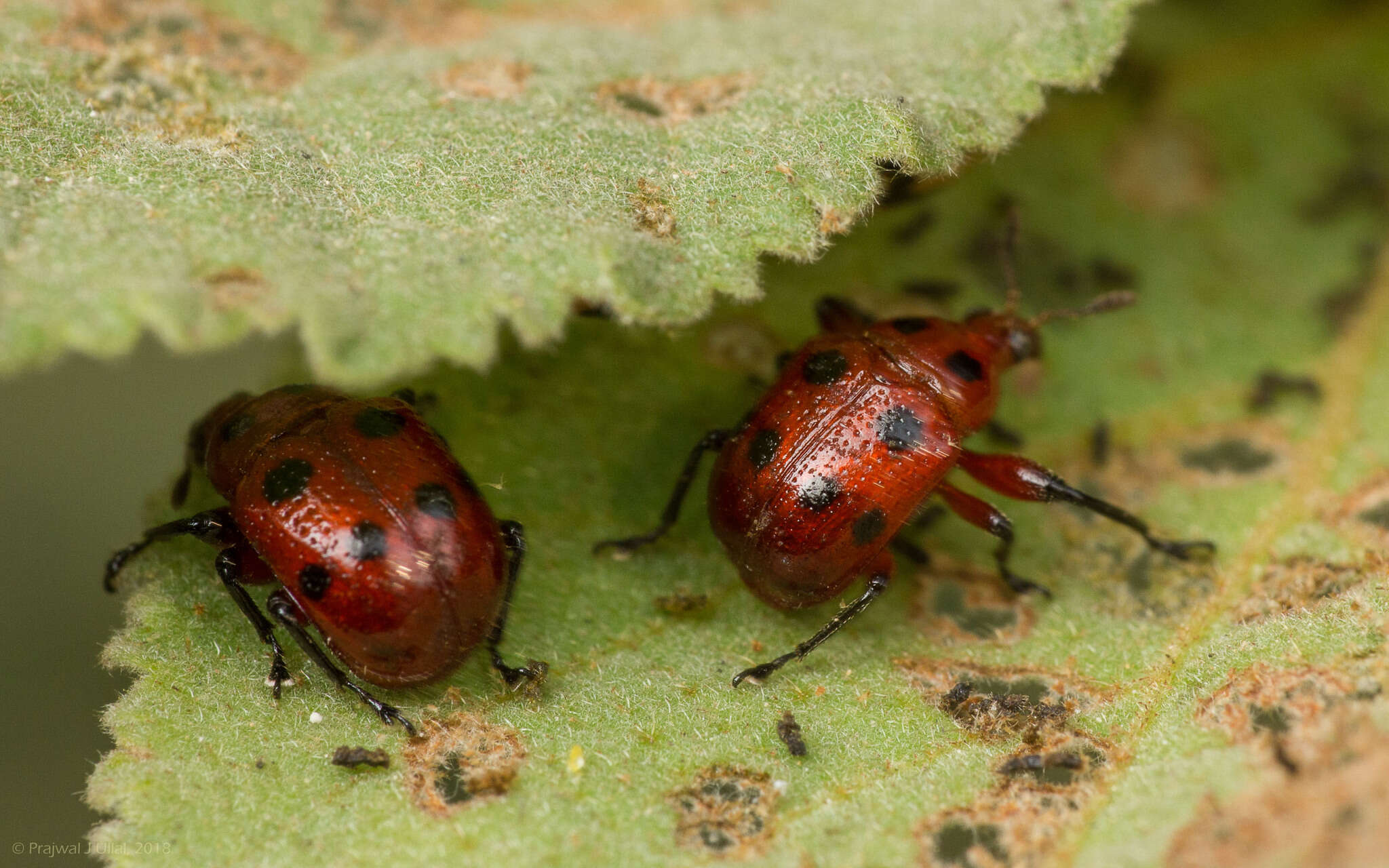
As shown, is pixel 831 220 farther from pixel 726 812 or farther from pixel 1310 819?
pixel 1310 819

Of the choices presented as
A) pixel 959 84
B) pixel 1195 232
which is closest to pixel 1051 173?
pixel 1195 232

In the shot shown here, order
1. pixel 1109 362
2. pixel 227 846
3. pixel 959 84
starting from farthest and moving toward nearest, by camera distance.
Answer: pixel 1109 362, pixel 959 84, pixel 227 846

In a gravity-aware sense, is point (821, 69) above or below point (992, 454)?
above

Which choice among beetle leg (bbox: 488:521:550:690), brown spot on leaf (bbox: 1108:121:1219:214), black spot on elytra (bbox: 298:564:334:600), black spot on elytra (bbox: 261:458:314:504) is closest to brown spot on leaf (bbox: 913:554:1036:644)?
beetle leg (bbox: 488:521:550:690)

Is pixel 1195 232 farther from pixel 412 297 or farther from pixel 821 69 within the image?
pixel 412 297

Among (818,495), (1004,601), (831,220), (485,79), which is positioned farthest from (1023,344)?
(485,79)

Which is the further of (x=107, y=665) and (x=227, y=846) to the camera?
(x=107, y=665)

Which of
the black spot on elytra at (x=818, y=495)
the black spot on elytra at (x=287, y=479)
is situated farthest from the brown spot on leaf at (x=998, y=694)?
the black spot on elytra at (x=287, y=479)

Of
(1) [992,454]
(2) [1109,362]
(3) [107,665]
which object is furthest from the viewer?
(2) [1109,362]
